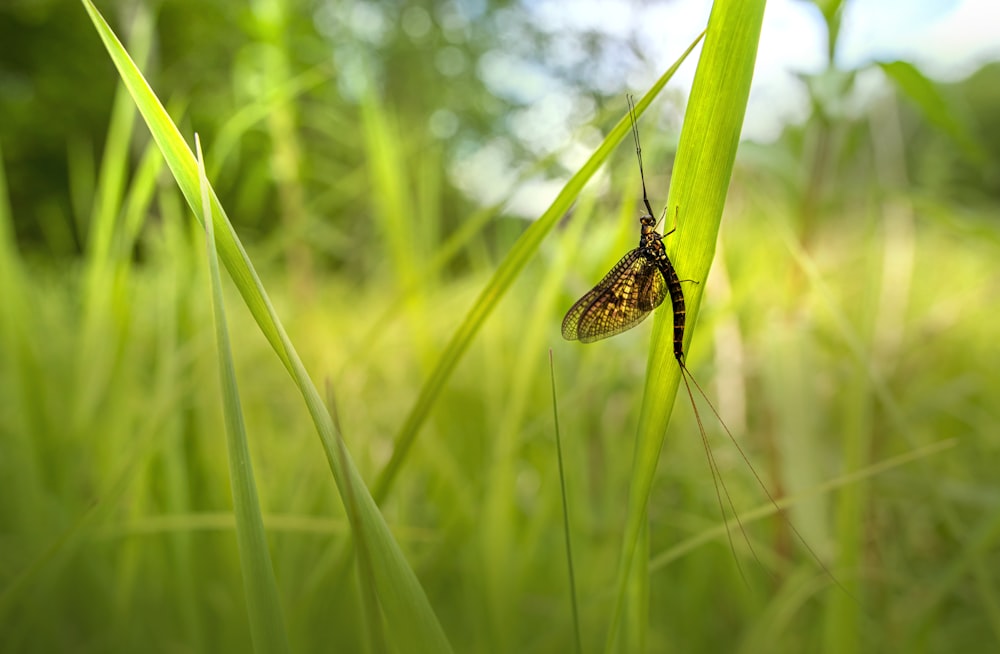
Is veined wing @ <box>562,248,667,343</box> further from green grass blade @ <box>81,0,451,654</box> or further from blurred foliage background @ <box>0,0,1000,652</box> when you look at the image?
green grass blade @ <box>81,0,451,654</box>

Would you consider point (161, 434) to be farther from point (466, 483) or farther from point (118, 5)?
point (118, 5)

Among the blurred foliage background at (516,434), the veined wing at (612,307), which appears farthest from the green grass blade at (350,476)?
the veined wing at (612,307)

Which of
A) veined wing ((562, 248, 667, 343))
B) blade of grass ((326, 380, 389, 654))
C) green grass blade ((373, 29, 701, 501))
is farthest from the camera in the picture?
veined wing ((562, 248, 667, 343))

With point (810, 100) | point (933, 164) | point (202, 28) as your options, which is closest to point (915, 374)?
point (933, 164)

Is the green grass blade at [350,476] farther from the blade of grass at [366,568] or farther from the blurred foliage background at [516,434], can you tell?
the blurred foliage background at [516,434]

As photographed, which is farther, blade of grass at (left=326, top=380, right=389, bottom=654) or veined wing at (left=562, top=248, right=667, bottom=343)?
veined wing at (left=562, top=248, right=667, bottom=343)

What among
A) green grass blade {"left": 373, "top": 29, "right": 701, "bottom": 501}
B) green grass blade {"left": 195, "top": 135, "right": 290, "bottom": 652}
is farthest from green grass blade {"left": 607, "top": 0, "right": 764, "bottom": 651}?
green grass blade {"left": 195, "top": 135, "right": 290, "bottom": 652}
